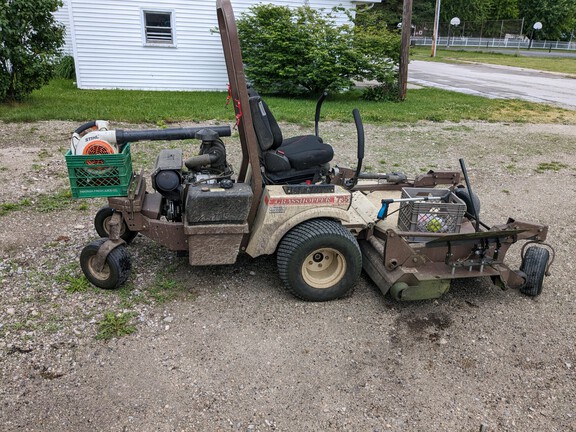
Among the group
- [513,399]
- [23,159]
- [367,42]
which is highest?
[367,42]

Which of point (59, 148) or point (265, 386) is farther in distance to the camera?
point (59, 148)

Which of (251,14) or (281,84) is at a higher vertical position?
(251,14)

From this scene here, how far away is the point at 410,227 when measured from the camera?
399 centimetres

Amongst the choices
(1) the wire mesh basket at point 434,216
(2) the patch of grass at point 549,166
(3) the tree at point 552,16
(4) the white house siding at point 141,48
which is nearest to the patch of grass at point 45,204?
(1) the wire mesh basket at point 434,216

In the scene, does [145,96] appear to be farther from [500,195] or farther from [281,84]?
[500,195]

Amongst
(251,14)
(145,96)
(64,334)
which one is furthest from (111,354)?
(251,14)

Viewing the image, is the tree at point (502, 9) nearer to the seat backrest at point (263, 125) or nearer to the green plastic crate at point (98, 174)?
the seat backrest at point (263, 125)

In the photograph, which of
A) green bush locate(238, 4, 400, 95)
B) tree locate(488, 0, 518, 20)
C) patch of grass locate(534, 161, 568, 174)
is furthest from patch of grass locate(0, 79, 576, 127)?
tree locate(488, 0, 518, 20)

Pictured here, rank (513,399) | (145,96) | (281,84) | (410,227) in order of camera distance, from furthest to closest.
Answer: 1. (281,84)
2. (145,96)
3. (410,227)
4. (513,399)

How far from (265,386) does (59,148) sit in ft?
20.5

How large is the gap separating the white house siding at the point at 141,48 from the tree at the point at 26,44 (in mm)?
3322

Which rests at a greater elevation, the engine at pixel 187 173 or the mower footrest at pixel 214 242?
the engine at pixel 187 173

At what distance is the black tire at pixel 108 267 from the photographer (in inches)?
148

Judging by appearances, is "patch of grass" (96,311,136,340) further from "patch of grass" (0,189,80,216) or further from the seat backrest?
"patch of grass" (0,189,80,216)
